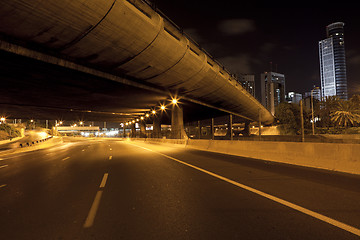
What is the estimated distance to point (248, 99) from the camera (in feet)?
130

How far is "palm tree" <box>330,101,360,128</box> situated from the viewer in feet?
167

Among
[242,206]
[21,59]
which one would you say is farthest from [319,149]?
[21,59]

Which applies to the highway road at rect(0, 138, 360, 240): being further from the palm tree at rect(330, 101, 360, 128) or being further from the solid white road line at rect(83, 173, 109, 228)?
the palm tree at rect(330, 101, 360, 128)

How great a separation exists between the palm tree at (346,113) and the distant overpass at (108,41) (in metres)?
45.3

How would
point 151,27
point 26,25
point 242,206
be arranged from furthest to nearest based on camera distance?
point 151,27 < point 26,25 < point 242,206

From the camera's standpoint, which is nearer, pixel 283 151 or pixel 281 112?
pixel 283 151

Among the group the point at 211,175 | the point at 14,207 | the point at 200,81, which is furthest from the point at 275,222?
the point at 200,81

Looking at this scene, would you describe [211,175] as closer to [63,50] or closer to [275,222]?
[275,222]

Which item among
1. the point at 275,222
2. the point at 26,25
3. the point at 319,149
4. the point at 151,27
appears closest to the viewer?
the point at 275,222

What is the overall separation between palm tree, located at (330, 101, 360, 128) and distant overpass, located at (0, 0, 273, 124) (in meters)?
45.3

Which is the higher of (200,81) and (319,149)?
(200,81)

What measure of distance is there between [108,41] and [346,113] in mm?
58271

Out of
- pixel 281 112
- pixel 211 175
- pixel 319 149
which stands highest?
pixel 281 112

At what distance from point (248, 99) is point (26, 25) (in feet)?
115
